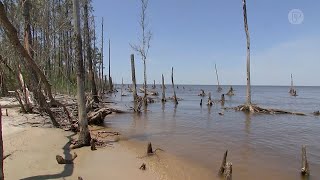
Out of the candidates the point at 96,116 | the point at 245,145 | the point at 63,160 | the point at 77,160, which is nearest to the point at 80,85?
the point at 77,160

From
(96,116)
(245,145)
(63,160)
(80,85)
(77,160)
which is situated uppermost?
(80,85)

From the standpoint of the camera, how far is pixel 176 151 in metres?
11.2

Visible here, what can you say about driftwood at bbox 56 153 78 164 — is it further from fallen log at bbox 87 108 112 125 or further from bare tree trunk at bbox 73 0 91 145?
fallen log at bbox 87 108 112 125

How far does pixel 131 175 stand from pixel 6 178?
2728 millimetres

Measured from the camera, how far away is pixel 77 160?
8508 mm

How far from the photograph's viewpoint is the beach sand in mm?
7306

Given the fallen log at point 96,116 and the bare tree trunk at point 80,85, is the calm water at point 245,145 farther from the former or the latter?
the bare tree trunk at point 80,85

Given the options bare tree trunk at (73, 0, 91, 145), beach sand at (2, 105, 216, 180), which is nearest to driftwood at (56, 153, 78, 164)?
beach sand at (2, 105, 216, 180)

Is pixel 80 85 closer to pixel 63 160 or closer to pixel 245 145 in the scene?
pixel 63 160

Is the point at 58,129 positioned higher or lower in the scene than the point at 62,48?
lower

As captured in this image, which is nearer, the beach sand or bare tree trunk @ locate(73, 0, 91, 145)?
the beach sand

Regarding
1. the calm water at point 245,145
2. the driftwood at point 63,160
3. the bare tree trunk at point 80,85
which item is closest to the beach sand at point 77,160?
the driftwood at point 63,160

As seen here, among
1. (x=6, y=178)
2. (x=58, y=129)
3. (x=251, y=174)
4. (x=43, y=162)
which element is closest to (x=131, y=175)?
(x=43, y=162)

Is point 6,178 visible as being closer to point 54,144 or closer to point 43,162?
point 43,162
